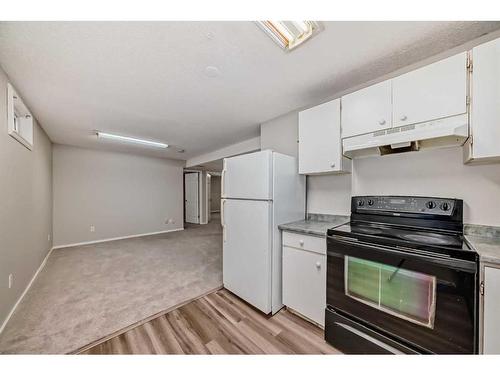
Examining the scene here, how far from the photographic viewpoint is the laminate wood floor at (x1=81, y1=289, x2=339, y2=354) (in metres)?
1.42

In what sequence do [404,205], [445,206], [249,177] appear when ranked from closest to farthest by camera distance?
1. [445,206]
2. [404,205]
3. [249,177]

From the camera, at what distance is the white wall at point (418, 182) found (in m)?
1.31

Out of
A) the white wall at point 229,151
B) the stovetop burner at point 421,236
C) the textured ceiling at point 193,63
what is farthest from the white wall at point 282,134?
the stovetop burner at point 421,236

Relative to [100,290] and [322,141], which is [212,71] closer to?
[322,141]

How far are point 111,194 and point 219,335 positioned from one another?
472cm

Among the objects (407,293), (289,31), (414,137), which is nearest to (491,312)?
(407,293)

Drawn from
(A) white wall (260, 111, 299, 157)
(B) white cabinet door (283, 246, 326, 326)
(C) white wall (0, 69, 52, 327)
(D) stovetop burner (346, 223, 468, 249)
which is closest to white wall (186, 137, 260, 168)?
(A) white wall (260, 111, 299, 157)

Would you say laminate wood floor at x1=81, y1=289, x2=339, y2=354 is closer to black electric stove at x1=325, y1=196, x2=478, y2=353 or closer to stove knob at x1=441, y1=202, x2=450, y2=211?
black electric stove at x1=325, y1=196, x2=478, y2=353

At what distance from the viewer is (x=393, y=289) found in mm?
1196

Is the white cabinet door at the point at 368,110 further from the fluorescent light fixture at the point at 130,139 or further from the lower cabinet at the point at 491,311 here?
the fluorescent light fixture at the point at 130,139

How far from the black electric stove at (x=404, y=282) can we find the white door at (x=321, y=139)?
22.0 inches

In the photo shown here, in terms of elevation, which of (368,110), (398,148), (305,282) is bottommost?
(305,282)

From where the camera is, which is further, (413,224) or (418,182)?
(418,182)
